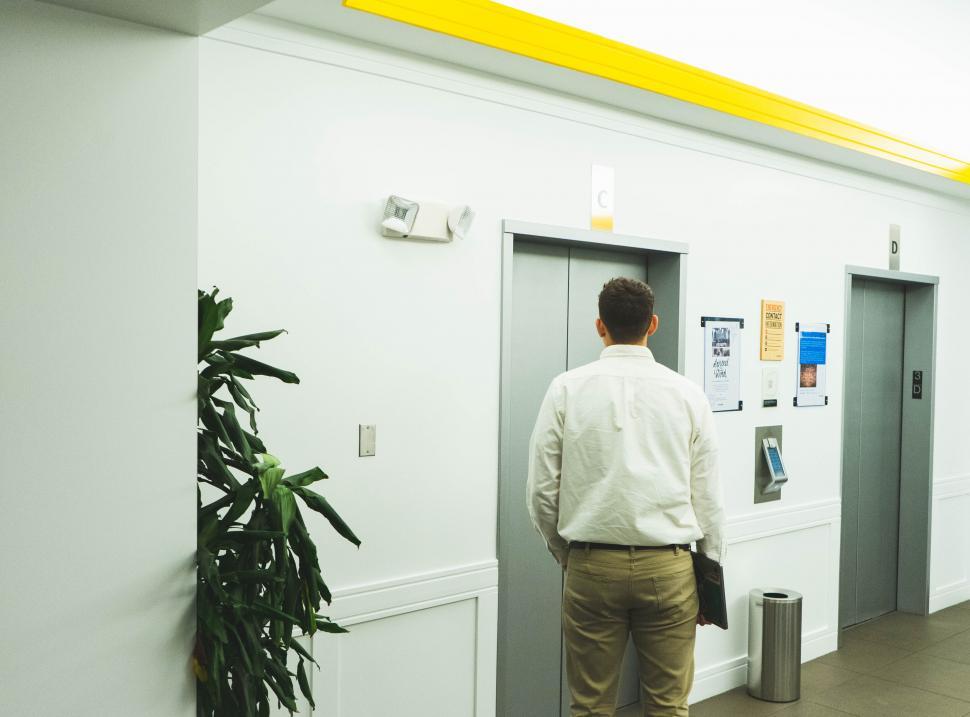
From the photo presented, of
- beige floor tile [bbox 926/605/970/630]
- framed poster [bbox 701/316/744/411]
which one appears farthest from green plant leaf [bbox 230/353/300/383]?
beige floor tile [bbox 926/605/970/630]

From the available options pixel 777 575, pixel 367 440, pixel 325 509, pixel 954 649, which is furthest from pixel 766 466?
pixel 325 509

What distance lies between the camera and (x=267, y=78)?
2861mm

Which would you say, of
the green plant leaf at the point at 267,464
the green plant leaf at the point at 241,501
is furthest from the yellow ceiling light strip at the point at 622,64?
the green plant leaf at the point at 241,501

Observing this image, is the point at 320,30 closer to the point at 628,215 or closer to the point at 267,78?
the point at 267,78

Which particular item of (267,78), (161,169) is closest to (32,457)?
(161,169)

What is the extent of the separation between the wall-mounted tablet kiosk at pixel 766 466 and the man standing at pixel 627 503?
193 centimetres

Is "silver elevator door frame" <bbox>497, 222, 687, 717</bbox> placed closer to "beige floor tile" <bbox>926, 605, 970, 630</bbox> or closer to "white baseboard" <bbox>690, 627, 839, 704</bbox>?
"white baseboard" <bbox>690, 627, 839, 704</bbox>

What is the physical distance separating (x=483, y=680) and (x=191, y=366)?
2.12 metres

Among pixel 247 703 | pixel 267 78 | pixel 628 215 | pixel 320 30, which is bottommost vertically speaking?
pixel 247 703

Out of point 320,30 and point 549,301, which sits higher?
point 320,30

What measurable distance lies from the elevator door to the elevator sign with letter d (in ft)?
0.64

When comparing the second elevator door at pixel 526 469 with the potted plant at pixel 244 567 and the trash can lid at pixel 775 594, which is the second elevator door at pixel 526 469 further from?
the potted plant at pixel 244 567

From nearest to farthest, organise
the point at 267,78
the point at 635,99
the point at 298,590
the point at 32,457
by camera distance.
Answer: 1. the point at 32,457
2. the point at 298,590
3. the point at 267,78
4. the point at 635,99

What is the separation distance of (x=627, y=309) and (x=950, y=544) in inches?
188
